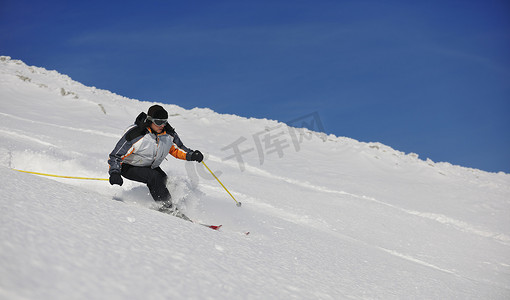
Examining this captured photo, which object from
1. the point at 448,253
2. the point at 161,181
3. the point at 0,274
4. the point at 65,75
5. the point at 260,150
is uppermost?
the point at 65,75

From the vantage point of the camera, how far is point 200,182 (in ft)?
24.4

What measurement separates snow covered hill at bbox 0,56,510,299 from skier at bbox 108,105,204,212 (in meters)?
0.23

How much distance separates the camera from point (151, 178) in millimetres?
4605

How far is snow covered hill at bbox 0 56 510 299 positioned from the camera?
1970 mm

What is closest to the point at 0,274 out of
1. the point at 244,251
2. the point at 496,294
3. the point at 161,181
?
the point at 244,251

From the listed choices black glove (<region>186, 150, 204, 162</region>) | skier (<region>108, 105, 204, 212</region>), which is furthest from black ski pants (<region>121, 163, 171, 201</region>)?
black glove (<region>186, 150, 204, 162</region>)

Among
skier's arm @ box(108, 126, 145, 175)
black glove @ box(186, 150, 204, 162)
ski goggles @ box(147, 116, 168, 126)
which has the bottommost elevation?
skier's arm @ box(108, 126, 145, 175)

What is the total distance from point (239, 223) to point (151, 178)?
1270 mm

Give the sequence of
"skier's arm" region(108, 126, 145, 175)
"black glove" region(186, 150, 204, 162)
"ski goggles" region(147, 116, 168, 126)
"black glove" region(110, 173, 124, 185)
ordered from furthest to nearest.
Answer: "black glove" region(186, 150, 204, 162) → "ski goggles" region(147, 116, 168, 126) → "skier's arm" region(108, 126, 145, 175) → "black glove" region(110, 173, 124, 185)

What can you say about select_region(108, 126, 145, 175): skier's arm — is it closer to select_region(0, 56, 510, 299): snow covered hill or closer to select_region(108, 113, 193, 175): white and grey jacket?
select_region(108, 113, 193, 175): white and grey jacket

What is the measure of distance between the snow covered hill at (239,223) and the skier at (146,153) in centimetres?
23

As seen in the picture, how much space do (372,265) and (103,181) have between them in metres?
3.71

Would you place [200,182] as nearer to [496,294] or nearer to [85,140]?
[85,140]

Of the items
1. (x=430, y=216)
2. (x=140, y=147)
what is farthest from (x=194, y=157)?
(x=430, y=216)
